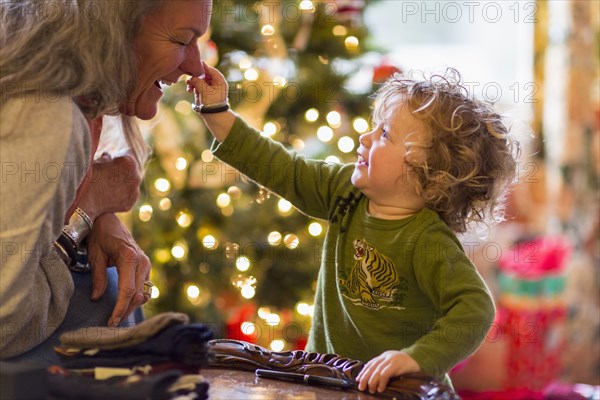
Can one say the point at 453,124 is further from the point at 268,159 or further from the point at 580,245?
the point at 580,245

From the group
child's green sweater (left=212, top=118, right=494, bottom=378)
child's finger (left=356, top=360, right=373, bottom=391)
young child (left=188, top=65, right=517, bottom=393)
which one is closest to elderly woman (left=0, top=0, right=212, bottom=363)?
child's green sweater (left=212, top=118, right=494, bottom=378)

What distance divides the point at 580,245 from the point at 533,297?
0.46m

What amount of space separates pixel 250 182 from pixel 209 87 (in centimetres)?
105

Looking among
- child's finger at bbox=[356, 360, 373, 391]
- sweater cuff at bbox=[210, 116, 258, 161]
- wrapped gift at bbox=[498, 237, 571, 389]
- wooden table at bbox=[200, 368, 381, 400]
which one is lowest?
wrapped gift at bbox=[498, 237, 571, 389]

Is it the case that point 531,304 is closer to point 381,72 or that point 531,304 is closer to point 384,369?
point 381,72

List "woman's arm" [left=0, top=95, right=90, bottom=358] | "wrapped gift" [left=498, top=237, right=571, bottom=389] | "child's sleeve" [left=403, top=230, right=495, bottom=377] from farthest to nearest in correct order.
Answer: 1. "wrapped gift" [left=498, top=237, right=571, bottom=389]
2. "child's sleeve" [left=403, top=230, right=495, bottom=377]
3. "woman's arm" [left=0, top=95, right=90, bottom=358]

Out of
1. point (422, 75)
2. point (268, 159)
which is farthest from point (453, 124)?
point (268, 159)

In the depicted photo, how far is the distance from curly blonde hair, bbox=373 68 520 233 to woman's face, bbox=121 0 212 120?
359 millimetres

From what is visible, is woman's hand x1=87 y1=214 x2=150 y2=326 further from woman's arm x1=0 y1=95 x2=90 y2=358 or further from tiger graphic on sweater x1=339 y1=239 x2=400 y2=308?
tiger graphic on sweater x1=339 y1=239 x2=400 y2=308

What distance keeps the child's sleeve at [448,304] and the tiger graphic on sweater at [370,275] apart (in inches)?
2.4

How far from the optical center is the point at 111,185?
1.57 m

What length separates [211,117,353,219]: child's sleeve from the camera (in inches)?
60.4

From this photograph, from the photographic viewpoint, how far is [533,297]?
3469 mm

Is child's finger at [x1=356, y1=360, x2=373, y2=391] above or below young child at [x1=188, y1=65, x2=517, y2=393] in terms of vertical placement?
below
